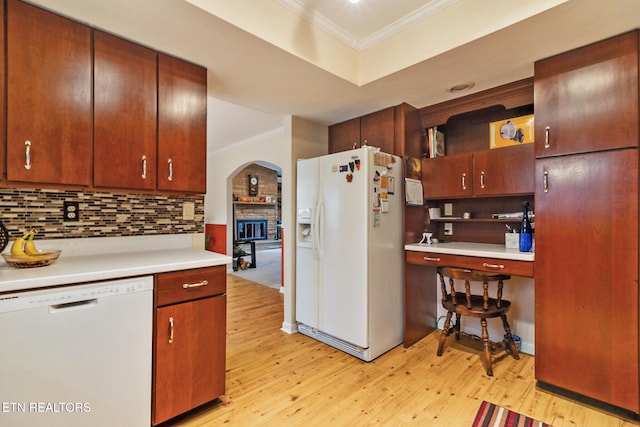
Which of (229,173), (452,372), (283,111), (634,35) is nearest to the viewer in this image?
(634,35)

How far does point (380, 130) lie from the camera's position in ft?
9.69

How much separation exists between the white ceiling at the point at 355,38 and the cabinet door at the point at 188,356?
1525mm

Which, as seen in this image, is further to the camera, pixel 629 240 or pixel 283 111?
pixel 283 111

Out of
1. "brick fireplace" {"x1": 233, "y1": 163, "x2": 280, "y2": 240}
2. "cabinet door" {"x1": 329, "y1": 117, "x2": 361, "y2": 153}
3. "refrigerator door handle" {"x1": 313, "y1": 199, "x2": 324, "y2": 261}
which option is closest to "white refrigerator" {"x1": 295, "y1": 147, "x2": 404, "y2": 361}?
"refrigerator door handle" {"x1": 313, "y1": 199, "x2": 324, "y2": 261}

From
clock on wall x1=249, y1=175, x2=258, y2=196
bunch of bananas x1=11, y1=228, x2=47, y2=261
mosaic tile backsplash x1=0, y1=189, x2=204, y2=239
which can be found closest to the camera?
bunch of bananas x1=11, y1=228, x2=47, y2=261

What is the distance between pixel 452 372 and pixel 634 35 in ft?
7.81

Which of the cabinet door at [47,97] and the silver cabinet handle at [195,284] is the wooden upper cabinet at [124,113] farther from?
the silver cabinet handle at [195,284]

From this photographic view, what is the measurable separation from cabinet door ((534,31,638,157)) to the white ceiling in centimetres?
9

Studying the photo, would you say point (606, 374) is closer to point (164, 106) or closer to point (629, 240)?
point (629, 240)

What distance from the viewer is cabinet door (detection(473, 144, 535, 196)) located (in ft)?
7.50

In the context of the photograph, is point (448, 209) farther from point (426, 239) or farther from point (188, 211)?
point (188, 211)

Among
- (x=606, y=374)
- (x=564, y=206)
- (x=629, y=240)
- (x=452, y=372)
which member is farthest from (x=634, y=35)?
(x=452, y=372)

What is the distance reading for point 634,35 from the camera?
171cm

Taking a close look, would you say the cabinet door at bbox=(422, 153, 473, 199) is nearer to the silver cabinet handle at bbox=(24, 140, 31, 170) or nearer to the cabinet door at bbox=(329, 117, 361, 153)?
the cabinet door at bbox=(329, 117, 361, 153)
